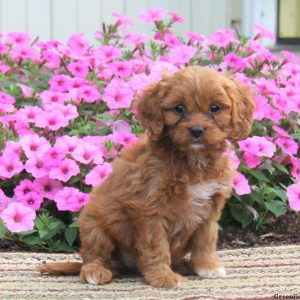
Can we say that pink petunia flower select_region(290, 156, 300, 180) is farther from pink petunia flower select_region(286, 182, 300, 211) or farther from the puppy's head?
the puppy's head

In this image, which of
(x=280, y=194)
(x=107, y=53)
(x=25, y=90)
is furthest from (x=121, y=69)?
(x=280, y=194)

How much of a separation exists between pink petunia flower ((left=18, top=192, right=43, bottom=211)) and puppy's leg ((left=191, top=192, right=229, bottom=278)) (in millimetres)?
1281

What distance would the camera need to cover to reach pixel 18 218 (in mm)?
5195

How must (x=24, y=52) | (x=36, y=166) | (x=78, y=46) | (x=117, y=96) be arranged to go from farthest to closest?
(x=78, y=46), (x=24, y=52), (x=117, y=96), (x=36, y=166)

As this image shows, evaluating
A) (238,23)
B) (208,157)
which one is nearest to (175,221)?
(208,157)

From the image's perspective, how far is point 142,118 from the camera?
4422 millimetres

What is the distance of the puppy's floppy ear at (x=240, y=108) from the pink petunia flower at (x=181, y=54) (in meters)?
2.16

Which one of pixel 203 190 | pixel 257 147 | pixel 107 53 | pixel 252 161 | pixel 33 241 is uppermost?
pixel 107 53

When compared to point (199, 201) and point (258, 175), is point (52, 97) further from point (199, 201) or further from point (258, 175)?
point (199, 201)

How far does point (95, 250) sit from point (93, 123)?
5.88ft

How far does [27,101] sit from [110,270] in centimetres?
235

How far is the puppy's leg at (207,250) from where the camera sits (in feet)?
14.9

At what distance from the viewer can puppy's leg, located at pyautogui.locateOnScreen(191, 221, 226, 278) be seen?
4.55m

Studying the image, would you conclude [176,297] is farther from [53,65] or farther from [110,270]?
[53,65]
